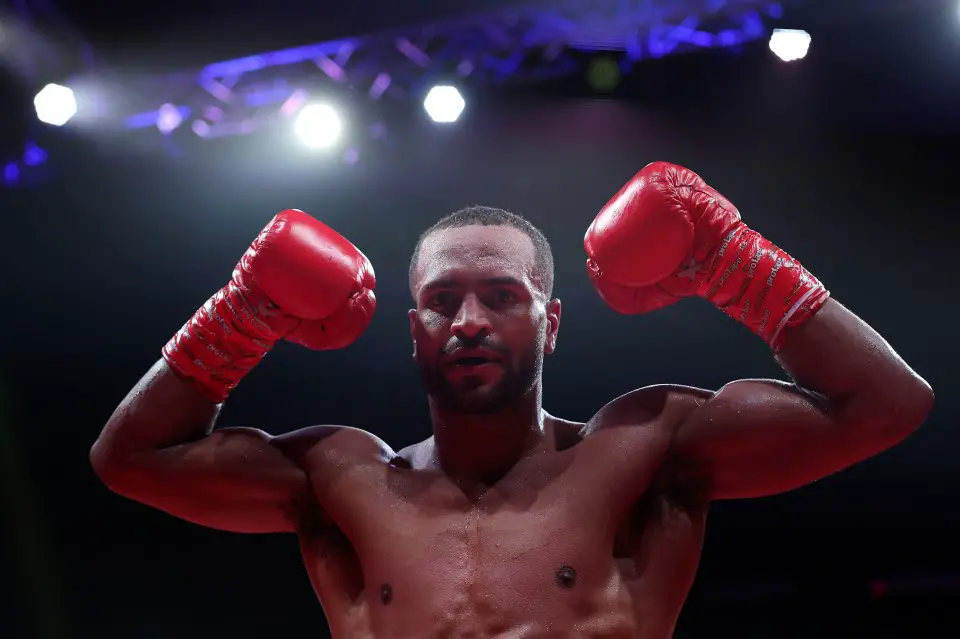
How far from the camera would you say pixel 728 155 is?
3.15m

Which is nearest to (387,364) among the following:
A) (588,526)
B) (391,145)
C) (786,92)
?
(391,145)

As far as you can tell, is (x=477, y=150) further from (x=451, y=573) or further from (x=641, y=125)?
(x=451, y=573)

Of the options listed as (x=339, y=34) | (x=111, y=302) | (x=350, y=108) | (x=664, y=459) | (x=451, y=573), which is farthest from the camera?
(x=111, y=302)

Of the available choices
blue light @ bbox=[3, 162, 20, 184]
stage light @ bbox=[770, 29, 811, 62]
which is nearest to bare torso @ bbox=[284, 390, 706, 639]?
stage light @ bbox=[770, 29, 811, 62]

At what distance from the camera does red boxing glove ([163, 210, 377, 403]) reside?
5.52ft

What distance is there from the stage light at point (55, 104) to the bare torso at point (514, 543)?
1862mm

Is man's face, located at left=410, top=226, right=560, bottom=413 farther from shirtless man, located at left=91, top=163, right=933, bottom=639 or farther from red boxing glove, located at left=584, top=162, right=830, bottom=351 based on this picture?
red boxing glove, located at left=584, top=162, right=830, bottom=351

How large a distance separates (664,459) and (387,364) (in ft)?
6.48

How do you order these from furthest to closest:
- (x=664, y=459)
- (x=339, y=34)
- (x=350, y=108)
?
(x=350, y=108), (x=339, y=34), (x=664, y=459)

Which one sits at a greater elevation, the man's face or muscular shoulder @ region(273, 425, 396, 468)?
the man's face

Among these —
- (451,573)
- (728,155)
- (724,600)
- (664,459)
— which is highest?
(728,155)

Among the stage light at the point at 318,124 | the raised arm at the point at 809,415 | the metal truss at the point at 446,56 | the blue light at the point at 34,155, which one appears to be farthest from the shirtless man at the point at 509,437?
the blue light at the point at 34,155

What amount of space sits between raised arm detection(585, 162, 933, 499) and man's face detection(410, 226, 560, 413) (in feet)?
0.53

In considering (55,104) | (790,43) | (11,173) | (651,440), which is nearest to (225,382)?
(651,440)
